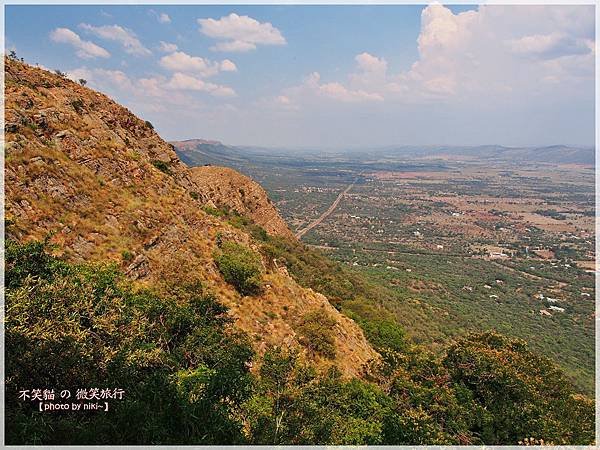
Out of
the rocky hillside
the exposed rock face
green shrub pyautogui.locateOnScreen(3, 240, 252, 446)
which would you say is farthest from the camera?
the exposed rock face

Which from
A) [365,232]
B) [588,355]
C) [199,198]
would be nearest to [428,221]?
[365,232]

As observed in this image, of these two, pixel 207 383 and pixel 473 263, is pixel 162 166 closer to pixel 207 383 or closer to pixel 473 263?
pixel 207 383

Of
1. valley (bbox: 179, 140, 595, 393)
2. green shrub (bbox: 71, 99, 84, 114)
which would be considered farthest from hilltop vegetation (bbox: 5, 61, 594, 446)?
valley (bbox: 179, 140, 595, 393)

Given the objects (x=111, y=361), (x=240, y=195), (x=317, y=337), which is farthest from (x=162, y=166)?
A: (x=240, y=195)

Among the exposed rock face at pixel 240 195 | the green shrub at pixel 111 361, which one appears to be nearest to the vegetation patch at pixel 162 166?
the exposed rock face at pixel 240 195

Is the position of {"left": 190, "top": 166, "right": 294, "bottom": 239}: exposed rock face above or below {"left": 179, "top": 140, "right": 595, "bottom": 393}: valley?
above

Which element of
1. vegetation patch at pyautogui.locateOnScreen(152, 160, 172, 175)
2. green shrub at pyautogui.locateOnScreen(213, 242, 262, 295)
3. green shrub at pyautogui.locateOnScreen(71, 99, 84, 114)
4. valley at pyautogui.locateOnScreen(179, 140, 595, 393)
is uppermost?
green shrub at pyautogui.locateOnScreen(71, 99, 84, 114)

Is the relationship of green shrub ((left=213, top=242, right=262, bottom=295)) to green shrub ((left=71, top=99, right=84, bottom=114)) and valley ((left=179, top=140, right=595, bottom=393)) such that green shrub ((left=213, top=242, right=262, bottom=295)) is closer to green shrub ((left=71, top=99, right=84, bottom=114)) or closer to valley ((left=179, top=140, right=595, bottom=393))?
green shrub ((left=71, top=99, right=84, bottom=114))
